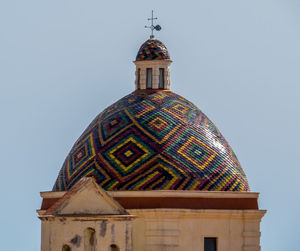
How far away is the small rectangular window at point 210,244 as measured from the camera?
31984 millimetres

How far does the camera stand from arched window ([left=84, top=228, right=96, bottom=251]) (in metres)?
29.3

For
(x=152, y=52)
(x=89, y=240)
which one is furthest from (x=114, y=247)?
(x=152, y=52)

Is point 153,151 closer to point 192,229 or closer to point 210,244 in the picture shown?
point 192,229

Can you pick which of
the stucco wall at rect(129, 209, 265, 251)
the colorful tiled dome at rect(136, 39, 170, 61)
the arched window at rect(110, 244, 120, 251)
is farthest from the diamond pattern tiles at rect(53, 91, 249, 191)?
the arched window at rect(110, 244, 120, 251)

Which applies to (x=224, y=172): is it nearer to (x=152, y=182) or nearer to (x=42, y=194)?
(x=152, y=182)

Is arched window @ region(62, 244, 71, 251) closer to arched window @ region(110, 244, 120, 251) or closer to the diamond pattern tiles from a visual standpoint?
arched window @ region(110, 244, 120, 251)

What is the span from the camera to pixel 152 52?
Answer: 34031mm

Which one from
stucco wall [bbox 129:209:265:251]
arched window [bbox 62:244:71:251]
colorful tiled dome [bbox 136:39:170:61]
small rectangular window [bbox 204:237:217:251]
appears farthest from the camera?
colorful tiled dome [bbox 136:39:170:61]

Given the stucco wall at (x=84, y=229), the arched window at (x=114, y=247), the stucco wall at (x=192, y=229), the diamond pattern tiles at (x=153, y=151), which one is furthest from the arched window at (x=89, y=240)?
the diamond pattern tiles at (x=153, y=151)

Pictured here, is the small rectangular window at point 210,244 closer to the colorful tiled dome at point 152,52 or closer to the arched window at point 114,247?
the arched window at point 114,247

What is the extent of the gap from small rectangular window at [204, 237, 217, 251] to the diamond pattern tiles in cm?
109

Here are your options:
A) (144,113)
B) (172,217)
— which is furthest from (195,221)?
(144,113)

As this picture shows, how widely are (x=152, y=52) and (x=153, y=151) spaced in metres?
2.99

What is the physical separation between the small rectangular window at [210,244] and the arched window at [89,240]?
345 cm
